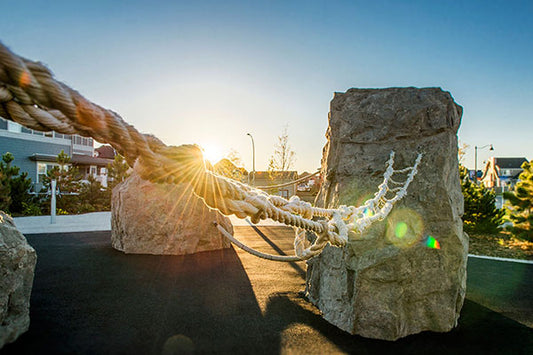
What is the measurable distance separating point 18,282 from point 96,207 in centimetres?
1423

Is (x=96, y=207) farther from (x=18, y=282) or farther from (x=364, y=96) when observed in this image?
(x=364, y=96)

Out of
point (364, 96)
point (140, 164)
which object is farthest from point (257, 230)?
point (140, 164)

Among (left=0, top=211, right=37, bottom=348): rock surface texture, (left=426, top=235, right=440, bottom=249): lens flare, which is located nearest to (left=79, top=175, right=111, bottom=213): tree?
(left=0, top=211, right=37, bottom=348): rock surface texture

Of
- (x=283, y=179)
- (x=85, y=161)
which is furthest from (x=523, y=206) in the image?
(x=85, y=161)

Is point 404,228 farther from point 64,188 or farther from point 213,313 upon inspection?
point 64,188

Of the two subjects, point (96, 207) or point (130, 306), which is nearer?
point (130, 306)

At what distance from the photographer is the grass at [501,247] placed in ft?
24.1

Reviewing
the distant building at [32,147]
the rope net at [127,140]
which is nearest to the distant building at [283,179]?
the distant building at [32,147]

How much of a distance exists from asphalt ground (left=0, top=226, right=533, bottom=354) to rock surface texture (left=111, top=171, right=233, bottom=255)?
69cm

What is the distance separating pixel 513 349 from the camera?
115 inches

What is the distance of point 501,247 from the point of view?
26.7 ft

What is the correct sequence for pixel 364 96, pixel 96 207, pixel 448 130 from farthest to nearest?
pixel 96 207 < pixel 364 96 < pixel 448 130

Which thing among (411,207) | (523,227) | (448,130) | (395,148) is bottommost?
(523,227)

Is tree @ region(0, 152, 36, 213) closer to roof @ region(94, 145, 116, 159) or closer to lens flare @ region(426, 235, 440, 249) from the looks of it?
lens flare @ region(426, 235, 440, 249)
